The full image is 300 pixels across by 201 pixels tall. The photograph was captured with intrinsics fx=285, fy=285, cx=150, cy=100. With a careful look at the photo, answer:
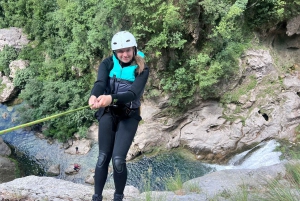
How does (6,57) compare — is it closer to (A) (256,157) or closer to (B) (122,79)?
(A) (256,157)

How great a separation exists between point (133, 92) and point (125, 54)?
50 cm

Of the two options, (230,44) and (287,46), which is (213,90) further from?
(287,46)

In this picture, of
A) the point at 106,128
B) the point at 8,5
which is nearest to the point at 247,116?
the point at 106,128

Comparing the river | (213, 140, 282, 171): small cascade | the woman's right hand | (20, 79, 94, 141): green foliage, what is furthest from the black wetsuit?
(20, 79, 94, 141): green foliage

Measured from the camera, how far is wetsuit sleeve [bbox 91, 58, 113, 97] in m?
3.41

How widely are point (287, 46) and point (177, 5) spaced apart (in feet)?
23.1

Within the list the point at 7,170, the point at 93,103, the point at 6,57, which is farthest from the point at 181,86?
the point at 6,57

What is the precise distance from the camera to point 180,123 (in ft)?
43.9

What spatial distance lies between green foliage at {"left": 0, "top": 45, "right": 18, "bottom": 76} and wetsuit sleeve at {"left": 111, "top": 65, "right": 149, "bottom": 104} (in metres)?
16.4

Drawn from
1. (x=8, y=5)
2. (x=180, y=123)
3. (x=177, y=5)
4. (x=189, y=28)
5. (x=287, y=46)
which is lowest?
(x=180, y=123)

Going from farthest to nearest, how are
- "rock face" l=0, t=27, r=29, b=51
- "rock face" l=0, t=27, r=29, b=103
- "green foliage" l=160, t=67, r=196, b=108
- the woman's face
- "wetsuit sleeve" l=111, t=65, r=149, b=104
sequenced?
"rock face" l=0, t=27, r=29, b=51, "rock face" l=0, t=27, r=29, b=103, "green foliage" l=160, t=67, r=196, b=108, the woman's face, "wetsuit sleeve" l=111, t=65, r=149, b=104

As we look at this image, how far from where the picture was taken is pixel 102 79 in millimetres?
3529

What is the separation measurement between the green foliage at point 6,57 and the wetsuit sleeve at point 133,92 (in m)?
16.4

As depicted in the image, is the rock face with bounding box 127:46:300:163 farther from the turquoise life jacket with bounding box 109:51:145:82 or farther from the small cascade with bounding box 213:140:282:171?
the turquoise life jacket with bounding box 109:51:145:82
